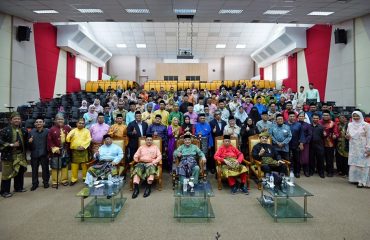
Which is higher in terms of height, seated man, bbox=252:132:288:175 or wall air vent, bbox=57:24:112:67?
wall air vent, bbox=57:24:112:67

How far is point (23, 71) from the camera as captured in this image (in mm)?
10469

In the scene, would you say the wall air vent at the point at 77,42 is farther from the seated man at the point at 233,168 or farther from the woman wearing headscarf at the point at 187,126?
the seated man at the point at 233,168

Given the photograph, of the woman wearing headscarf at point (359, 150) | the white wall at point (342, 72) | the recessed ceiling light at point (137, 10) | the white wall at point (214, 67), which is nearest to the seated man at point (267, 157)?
the woman wearing headscarf at point (359, 150)

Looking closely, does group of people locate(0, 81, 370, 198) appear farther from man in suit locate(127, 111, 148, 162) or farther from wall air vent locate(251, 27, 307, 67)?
wall air vent locate(251, 27, 307, 67)

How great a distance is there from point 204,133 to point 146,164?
1648 mm

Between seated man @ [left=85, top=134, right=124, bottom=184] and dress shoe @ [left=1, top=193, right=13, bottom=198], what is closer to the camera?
dress shoe @ [left=1, top=193, right=13, bottom=198]

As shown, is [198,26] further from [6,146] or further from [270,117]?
[6,146]

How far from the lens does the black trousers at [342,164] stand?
234 inches

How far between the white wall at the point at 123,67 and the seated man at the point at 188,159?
1957cm

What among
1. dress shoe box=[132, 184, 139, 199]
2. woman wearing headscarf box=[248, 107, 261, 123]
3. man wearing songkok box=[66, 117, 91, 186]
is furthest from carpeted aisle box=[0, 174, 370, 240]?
woman wearing headscarf box=[248, 107, 261, 123]

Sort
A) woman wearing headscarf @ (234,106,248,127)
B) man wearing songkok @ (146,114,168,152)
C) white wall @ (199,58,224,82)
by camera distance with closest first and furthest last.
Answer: man wearing songkok @ (146,114,168,152)
woman wearing headscarf @ (234,106,248,127)
white wall @ (199,58,224,82)

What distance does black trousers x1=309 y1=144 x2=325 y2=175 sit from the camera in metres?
5.84

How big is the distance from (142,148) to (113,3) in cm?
614

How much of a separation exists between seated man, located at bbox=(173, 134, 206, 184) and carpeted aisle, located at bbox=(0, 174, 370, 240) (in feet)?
1.60
